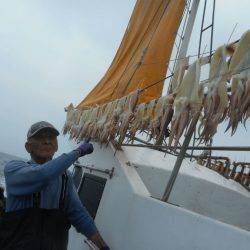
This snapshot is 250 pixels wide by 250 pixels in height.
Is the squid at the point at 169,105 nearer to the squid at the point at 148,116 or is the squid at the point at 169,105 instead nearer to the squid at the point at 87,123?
the squid at the point at 148,116

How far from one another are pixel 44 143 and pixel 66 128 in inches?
158

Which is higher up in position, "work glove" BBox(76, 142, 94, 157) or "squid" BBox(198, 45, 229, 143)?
"squid" BBox(198, 45, 229, 143)

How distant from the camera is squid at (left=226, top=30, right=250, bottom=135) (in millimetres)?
2592

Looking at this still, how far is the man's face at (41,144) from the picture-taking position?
3.36m

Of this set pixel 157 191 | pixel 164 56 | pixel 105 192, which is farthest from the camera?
pixel 164 56

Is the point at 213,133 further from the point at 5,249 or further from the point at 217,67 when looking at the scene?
the point at 5,249

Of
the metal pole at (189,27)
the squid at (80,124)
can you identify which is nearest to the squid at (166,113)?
the squid at (80,124)

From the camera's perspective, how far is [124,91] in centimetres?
704

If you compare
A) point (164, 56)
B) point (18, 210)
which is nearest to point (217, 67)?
point (18, 210)

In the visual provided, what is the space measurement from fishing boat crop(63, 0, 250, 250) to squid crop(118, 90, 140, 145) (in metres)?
0.01

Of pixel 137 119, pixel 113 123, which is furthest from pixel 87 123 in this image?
pixel 137 119

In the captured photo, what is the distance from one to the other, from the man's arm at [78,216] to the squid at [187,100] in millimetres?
1027

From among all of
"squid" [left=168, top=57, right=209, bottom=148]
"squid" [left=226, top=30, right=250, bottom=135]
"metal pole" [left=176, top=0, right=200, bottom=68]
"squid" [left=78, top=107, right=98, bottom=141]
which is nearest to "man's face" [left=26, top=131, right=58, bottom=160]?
"squid" [left=168, top=57, right=209, bottom=148]

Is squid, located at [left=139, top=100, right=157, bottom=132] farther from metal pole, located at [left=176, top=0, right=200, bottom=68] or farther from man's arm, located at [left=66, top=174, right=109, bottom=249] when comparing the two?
metal pole, located at [left=176, top=0, right=200, bottom=68]
